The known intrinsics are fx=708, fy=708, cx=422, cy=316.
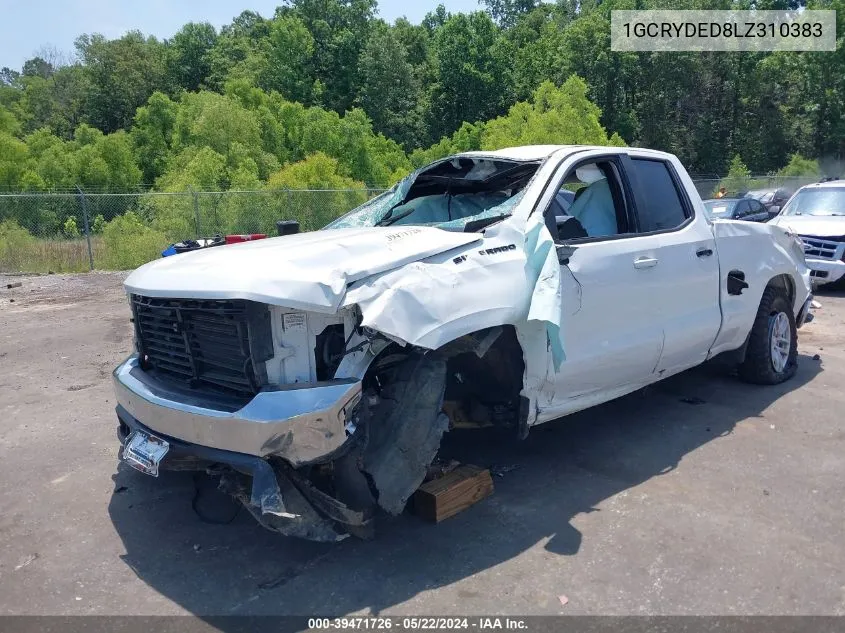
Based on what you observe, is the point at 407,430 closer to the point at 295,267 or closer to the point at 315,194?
the point at 295,267

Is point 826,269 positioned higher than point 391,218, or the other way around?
point 391,218

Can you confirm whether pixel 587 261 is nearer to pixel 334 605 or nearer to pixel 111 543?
pixel 334 605

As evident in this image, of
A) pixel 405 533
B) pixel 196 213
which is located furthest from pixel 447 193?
pixel 196 213

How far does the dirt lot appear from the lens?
10.4 feet

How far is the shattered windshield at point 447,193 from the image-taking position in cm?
477

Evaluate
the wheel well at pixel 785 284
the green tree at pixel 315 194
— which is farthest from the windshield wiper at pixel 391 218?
the green tree at pixel 315 194

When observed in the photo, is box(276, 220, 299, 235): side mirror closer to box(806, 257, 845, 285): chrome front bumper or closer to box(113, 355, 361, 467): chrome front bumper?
box(113, 355, 361, 467): chrome front bumper

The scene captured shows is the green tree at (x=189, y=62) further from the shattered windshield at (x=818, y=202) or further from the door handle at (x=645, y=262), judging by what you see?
the door handle at (x=645, y=262)

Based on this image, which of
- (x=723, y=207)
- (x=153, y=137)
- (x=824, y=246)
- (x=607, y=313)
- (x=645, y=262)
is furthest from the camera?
(x=153, y=137)

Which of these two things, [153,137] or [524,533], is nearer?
[524,533]

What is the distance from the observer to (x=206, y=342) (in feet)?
11.5

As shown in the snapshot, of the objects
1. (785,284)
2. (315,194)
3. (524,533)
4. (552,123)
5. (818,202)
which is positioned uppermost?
(552,123)

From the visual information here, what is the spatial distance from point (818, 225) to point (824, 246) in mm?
422

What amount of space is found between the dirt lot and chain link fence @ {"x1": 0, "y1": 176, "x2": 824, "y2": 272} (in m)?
11.9
